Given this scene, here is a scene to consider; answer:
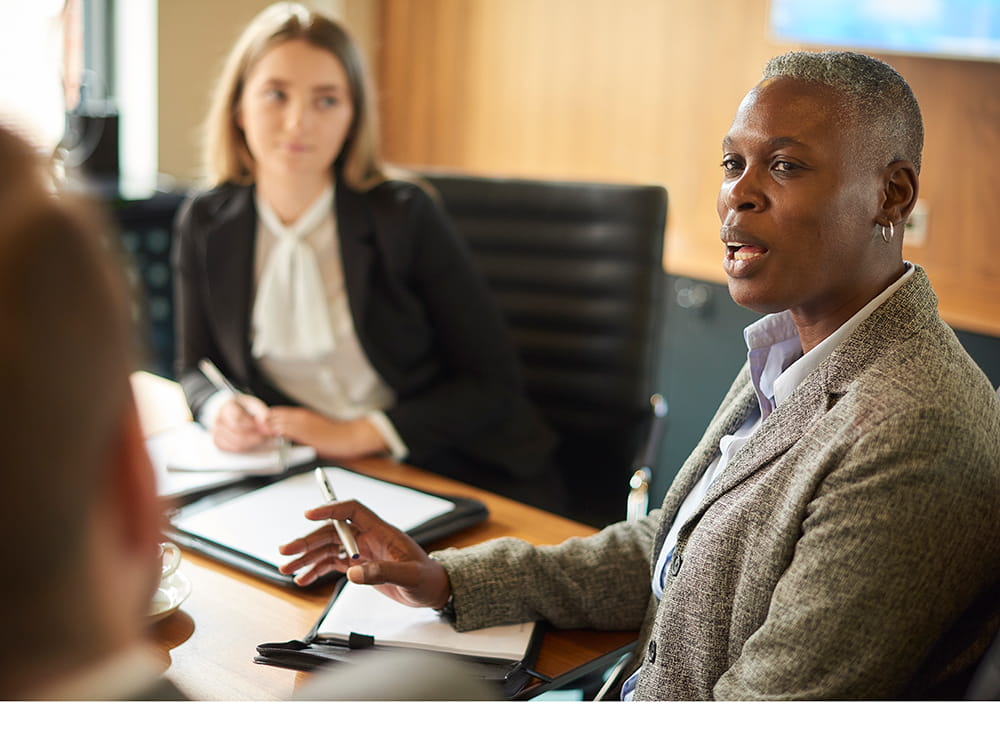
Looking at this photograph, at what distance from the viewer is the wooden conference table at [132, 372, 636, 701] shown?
1.09m

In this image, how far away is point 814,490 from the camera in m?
0.90

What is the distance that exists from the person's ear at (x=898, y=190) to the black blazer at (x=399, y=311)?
1071 mm

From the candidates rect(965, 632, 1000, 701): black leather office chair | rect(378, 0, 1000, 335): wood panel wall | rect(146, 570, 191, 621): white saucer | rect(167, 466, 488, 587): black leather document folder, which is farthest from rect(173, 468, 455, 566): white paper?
rect(378, 0, 1000, 335): wood panel wall

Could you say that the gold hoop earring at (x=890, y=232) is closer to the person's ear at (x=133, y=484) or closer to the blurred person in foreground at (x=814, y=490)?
the blurred person in foreground at (x=814, y=490)

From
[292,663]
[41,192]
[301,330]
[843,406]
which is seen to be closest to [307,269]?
Result: [301,330]

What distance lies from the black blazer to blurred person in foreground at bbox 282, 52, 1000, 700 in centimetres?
79

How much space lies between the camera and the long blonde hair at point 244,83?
2.04 meters

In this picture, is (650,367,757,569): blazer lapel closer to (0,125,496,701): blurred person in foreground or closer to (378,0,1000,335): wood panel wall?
(0,125,496,701): blurred person in foreground

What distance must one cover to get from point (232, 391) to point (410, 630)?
783 millimetres

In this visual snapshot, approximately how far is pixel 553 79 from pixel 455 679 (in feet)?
10.6

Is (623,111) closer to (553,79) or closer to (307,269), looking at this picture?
(553,79)

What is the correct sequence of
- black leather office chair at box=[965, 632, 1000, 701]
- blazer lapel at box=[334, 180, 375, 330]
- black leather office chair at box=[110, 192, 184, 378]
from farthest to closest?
black leather office chair at box=[110, 192, 184, 378], blazer lapel at box=[334, 180, 375, 330], black leather office chair at box=[965, 632, 1000, 701]

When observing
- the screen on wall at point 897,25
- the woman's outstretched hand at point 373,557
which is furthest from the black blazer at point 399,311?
the screen on wall at point 897,25

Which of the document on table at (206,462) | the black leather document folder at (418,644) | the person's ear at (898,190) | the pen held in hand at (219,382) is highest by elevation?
the person's ear at (898,190)
